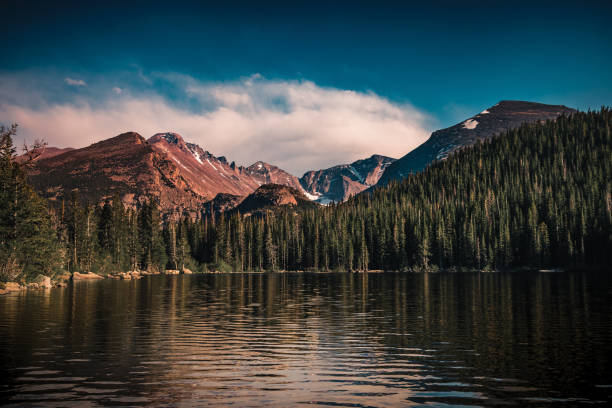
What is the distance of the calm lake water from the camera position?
16.7m

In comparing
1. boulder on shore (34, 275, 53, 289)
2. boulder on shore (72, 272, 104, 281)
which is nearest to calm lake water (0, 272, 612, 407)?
boulder on shore (34, 275, 53, 289)

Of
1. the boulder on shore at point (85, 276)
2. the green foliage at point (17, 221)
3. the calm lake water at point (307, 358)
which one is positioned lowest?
the boulder on shore at point (85, 276)

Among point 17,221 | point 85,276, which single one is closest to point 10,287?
point 17,221

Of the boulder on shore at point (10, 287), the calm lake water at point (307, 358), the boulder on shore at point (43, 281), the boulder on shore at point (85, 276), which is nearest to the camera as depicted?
the calm lake water at point (307, 358)

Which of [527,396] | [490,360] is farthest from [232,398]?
[490,360]

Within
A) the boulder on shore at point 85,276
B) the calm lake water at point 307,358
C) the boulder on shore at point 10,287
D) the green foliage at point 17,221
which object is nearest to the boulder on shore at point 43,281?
the green foliage at point 17,221

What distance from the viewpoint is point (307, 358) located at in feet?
76.8

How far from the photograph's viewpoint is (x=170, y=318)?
40.6m

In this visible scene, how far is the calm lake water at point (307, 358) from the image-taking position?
1673cm

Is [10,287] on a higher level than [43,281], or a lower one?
lower

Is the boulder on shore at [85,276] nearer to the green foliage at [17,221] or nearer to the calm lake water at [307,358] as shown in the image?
the green foliage at [17,221]

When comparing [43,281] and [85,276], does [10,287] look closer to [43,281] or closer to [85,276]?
[43,281]

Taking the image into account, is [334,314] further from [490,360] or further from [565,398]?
[565,398]

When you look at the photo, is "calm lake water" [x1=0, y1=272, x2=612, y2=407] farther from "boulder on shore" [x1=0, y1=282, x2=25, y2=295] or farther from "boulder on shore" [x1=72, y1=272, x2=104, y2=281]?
"boulder on shore" [x1=72, y1=272, x2=104, y2=281]
